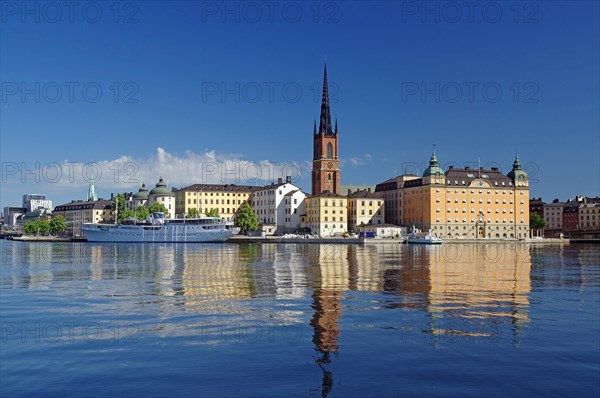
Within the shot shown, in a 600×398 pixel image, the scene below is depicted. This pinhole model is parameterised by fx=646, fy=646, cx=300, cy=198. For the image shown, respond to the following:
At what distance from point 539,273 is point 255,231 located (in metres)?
105

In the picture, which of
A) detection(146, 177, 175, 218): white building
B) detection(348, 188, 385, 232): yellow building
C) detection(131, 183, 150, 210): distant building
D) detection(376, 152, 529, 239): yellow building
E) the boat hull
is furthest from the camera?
detection(131, 183, 150, 210): distant building

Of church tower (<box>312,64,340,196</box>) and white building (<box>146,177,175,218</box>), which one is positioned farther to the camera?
white building (<box>146,177,175,218</box>)

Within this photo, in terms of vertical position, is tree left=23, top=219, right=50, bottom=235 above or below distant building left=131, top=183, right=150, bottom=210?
below

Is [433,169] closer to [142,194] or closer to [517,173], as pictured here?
[517,173]

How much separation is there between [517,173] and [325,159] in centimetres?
4407

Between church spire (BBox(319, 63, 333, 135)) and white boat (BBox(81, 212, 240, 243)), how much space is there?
39.3 m

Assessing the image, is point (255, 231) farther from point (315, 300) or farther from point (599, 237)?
point (315, 300)

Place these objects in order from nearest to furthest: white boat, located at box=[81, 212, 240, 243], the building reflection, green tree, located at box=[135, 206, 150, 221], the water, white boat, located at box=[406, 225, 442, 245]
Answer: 1. the water
2. the building reflection
3. white boat, located at box=[406, 225, 442, 245]
4. white boat, located at box=[81, 212, 240, 243]
5. green tree, located at box=[135, 206, 150, 221]

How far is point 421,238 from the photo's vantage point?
122750 mm

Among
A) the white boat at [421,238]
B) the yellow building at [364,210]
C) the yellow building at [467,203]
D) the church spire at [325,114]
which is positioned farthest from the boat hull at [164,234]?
the church spire at [325,114]

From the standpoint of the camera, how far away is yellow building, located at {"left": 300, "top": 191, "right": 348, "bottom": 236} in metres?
140

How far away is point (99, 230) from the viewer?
136 metres

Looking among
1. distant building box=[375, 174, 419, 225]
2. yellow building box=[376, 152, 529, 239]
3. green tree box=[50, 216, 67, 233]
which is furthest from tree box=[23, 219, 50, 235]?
yellow building box=[376, 152, 529, 239]

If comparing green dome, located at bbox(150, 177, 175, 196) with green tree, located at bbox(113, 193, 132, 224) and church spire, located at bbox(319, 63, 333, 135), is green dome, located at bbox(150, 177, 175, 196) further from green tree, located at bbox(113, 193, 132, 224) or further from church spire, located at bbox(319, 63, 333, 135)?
church spire, located at bbox(319, 63, 333, 135)
